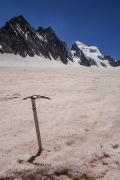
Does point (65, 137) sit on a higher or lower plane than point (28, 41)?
lower

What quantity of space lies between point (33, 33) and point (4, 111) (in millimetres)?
122231

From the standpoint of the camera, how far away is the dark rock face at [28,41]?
113062mm

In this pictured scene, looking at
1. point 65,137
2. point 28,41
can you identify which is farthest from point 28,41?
point 65,137

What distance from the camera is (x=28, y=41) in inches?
4884

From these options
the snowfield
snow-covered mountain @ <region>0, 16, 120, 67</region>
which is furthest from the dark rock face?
the snowfield

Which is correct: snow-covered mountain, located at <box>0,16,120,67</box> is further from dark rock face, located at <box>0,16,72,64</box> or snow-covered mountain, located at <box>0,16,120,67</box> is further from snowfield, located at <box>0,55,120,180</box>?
snowfield, located at <box>0,55,120,180</box>

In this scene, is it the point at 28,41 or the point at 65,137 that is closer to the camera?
the point at 65,137

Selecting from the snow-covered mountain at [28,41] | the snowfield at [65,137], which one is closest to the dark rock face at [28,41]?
the snow-covered mountain at [28,41]

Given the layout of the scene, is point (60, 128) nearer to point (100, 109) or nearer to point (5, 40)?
point (100, 109)

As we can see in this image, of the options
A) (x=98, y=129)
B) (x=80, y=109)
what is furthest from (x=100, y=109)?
(x=98, y=129)

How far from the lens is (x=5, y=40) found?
112500 mm

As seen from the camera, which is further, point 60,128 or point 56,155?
point 60,128

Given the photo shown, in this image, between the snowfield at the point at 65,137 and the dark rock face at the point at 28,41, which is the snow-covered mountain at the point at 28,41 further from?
the snowfield at the point at 65,137

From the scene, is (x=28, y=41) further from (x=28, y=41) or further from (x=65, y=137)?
(x=65, y=137)
